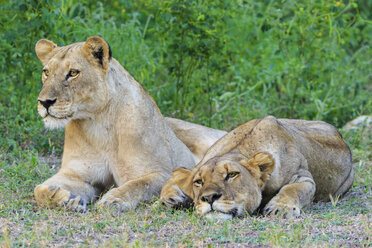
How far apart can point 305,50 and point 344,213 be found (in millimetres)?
3381

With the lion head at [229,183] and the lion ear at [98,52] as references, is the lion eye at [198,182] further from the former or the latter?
the lion ear at [98,52]

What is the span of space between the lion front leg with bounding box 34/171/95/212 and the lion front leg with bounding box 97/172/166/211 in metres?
0.16

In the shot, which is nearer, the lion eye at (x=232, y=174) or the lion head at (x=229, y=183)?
the lion head at (x=229, y=183)

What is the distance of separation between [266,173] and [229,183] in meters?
0.35

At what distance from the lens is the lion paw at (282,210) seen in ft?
13.5

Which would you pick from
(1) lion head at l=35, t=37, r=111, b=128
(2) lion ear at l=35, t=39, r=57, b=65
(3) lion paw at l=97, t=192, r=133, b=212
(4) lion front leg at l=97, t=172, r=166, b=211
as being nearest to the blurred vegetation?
(2) lion ear at l=35, t=39, r=57, b=65

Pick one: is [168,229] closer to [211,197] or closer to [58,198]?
[211,197]

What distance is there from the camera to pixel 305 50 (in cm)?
751

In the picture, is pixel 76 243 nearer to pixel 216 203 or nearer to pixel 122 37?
pixel 216 203

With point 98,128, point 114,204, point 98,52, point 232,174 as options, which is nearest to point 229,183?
point 232,174

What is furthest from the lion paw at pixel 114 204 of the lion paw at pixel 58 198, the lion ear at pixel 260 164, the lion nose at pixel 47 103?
the lion ear at pixel 260 164

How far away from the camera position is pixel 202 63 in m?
7.11

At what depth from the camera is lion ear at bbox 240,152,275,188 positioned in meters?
4.18

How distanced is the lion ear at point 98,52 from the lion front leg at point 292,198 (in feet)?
5.10
